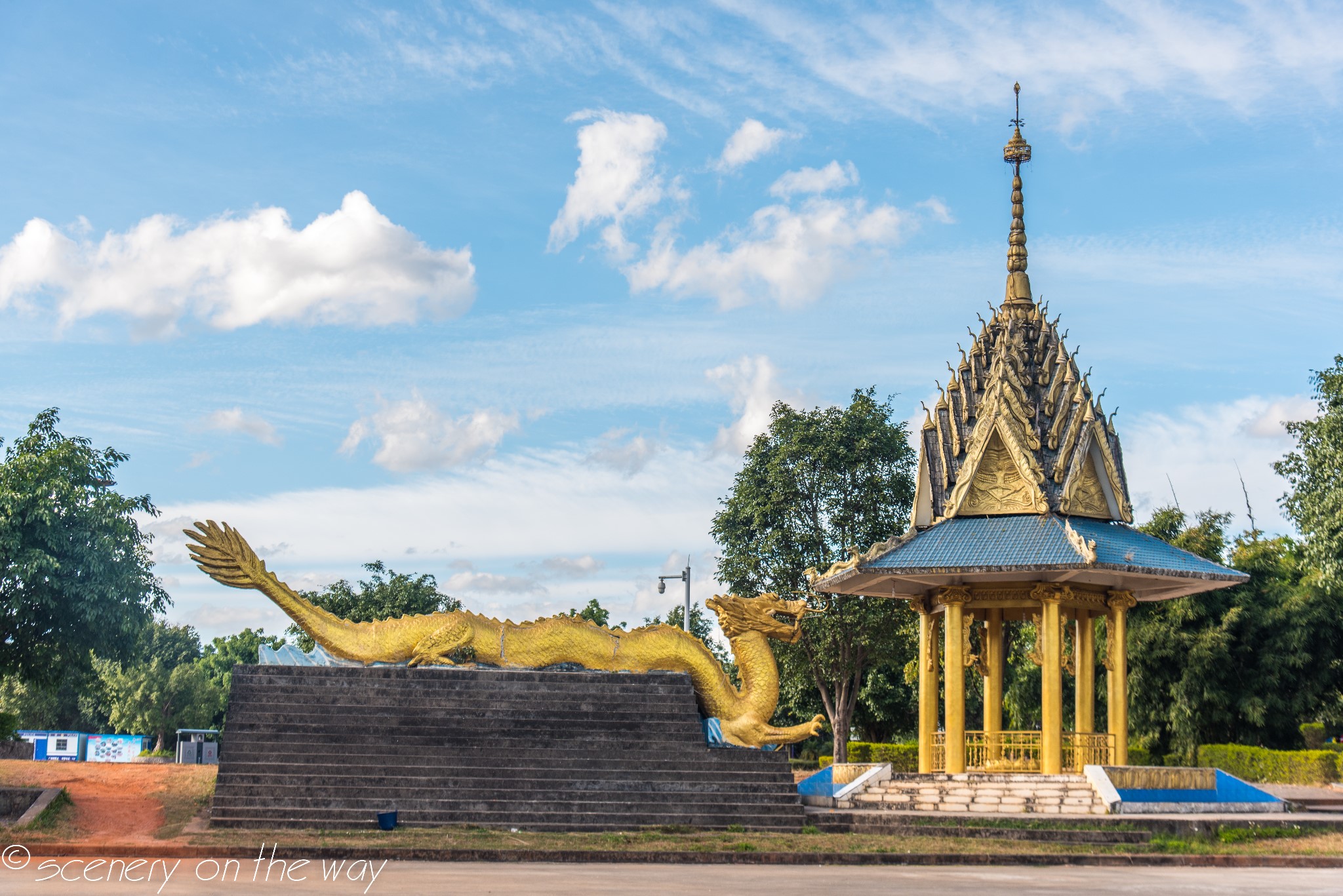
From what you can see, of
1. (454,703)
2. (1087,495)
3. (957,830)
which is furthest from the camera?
(1087,495)

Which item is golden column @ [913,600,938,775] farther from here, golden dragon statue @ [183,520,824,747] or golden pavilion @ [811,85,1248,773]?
golden dragon statue @ [183,520,824,747]

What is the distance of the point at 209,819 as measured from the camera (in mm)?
16547

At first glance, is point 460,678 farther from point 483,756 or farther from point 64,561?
point 64,561

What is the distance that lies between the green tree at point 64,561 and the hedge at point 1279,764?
71.0 ft

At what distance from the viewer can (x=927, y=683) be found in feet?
72.8

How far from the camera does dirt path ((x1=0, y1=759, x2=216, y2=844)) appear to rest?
55.1ft

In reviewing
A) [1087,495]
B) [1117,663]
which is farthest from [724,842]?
[1087,495]

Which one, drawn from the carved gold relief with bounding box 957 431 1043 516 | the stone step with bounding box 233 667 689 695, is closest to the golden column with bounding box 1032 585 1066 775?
the carved gold relief with bounding box 957 431 1043 516

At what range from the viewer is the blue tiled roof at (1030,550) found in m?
19.9

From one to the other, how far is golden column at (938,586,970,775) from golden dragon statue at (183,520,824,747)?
7.70 ft

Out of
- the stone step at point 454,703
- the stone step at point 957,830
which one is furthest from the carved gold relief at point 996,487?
the stone step at point 454,703

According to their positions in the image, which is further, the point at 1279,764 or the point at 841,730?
the point at 841,730

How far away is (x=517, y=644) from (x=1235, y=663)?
20073 millimetres

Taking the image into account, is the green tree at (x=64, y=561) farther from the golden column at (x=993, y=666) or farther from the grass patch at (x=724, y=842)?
the golden column at (x=993, y=666)
